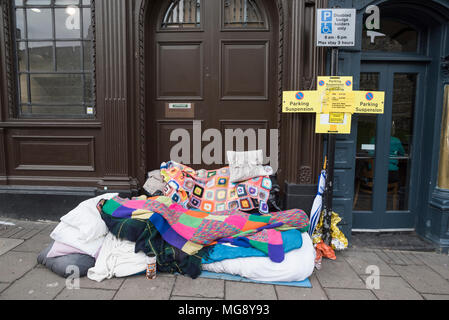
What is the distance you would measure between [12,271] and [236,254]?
2.39m

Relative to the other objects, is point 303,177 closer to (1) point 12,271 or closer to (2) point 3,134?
(1) point 12,271

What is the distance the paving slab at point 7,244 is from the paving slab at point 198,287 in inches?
89.2

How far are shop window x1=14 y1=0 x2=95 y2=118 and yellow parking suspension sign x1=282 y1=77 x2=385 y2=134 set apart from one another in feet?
10.4

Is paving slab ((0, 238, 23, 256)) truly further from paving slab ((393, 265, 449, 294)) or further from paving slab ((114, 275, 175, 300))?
paving slab ((393, 265, 449, 294))

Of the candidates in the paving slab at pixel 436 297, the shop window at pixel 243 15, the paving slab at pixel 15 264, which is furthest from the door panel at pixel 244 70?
the paving slab at pixel 15 264

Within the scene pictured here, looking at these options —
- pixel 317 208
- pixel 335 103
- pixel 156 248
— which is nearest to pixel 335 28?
pixel 335 103

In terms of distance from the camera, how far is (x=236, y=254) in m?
3.06

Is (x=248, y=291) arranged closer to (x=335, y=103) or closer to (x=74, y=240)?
(x=74, y=240)

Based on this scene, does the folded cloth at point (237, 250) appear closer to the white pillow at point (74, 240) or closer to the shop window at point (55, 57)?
the white pillow at point (74, 240)

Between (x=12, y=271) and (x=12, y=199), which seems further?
(x=12, y=199)

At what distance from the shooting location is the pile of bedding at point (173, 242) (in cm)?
299

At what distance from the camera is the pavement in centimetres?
274

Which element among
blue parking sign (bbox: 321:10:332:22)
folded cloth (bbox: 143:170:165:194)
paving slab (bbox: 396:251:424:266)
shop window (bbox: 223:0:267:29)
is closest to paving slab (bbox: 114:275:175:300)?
folded cloth (bbox: 143:170:165:194)

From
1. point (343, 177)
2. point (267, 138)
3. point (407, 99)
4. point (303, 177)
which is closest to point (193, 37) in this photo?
point (267, 138)
